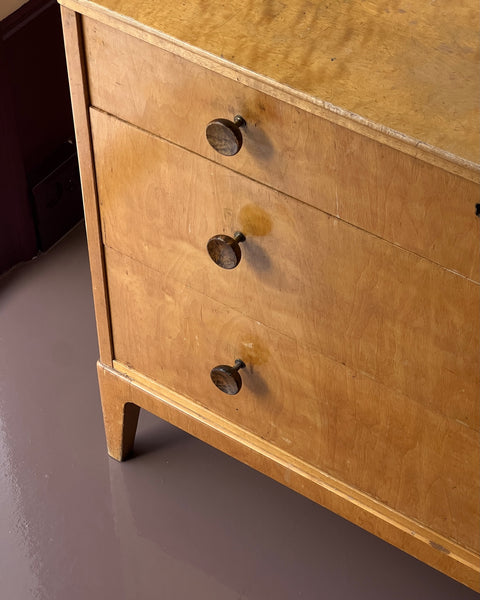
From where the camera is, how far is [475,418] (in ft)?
3.33

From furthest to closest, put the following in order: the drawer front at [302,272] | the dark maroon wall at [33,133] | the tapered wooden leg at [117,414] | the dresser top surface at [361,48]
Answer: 1. the dark maroon wall at [33,133]
2. the tapered wooden leg at [117,414]
3. the drawer front at [302,272]
4. the dresser top surface at [361,48]

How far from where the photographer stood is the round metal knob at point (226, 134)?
0.93 meters

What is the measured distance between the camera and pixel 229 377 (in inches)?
46.7

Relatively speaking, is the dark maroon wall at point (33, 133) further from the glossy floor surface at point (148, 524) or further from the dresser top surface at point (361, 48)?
the dresser top surface at point (361, 48)

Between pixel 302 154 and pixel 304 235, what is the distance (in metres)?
0.10

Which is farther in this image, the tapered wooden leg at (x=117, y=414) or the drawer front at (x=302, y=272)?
the tapered wooden leg at (x=117, y=414)

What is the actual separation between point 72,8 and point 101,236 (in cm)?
32

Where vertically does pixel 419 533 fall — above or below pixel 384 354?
below

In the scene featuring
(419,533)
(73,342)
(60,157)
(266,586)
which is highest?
(60,157)

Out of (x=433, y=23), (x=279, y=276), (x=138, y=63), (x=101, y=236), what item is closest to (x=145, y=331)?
(x=101, y=236)

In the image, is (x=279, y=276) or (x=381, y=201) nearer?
(x=381, y=201)

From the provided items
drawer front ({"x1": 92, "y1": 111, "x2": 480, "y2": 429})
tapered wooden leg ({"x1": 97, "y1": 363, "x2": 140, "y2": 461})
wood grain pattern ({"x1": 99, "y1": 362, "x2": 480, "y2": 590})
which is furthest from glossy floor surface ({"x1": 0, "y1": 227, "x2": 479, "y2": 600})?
drawer front ({"x1": 92, "y1": 111, "x2": 480, "y2": 429})

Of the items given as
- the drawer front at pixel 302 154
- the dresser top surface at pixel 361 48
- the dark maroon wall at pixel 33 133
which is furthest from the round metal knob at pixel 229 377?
the dark maroon wall at pixel 33 133

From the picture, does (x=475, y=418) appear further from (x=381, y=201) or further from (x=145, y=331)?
(x=145, y=331)
